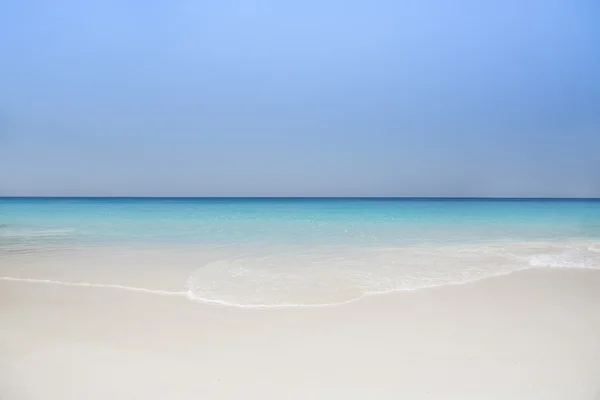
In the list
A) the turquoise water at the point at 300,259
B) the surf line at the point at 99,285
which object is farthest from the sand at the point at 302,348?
the turquoise water at the point at 300,259

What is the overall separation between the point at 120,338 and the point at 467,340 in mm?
2708

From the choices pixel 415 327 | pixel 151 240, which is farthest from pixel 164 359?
pixel 151 240

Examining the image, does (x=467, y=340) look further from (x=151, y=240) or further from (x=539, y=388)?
(x=151, y=240)

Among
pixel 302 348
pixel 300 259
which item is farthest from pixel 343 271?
pixel 302 348

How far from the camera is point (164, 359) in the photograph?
7.41 ft

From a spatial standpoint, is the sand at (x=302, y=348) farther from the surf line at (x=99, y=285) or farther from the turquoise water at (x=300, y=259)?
the turquoise water at (x=300, y=259)

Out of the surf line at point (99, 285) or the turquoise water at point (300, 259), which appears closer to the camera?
the surf line at point (99, 285)

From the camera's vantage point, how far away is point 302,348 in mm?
2408

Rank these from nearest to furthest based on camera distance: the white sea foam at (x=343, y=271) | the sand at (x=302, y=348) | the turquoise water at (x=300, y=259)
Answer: the sand at (x=302, y=348) < the white sea foam at (x=343, y=271) < the turquoise water at (x=300, y=259)

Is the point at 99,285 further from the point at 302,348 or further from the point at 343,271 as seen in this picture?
the point at 343,271

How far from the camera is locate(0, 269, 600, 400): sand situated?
195 cm

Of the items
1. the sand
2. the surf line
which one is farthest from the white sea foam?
the sand

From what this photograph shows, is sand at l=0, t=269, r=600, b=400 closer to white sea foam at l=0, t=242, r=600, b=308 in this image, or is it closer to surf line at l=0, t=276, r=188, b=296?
surf line at l=0, t=276, r=188, b=296

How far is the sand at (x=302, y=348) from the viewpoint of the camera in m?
1.95
